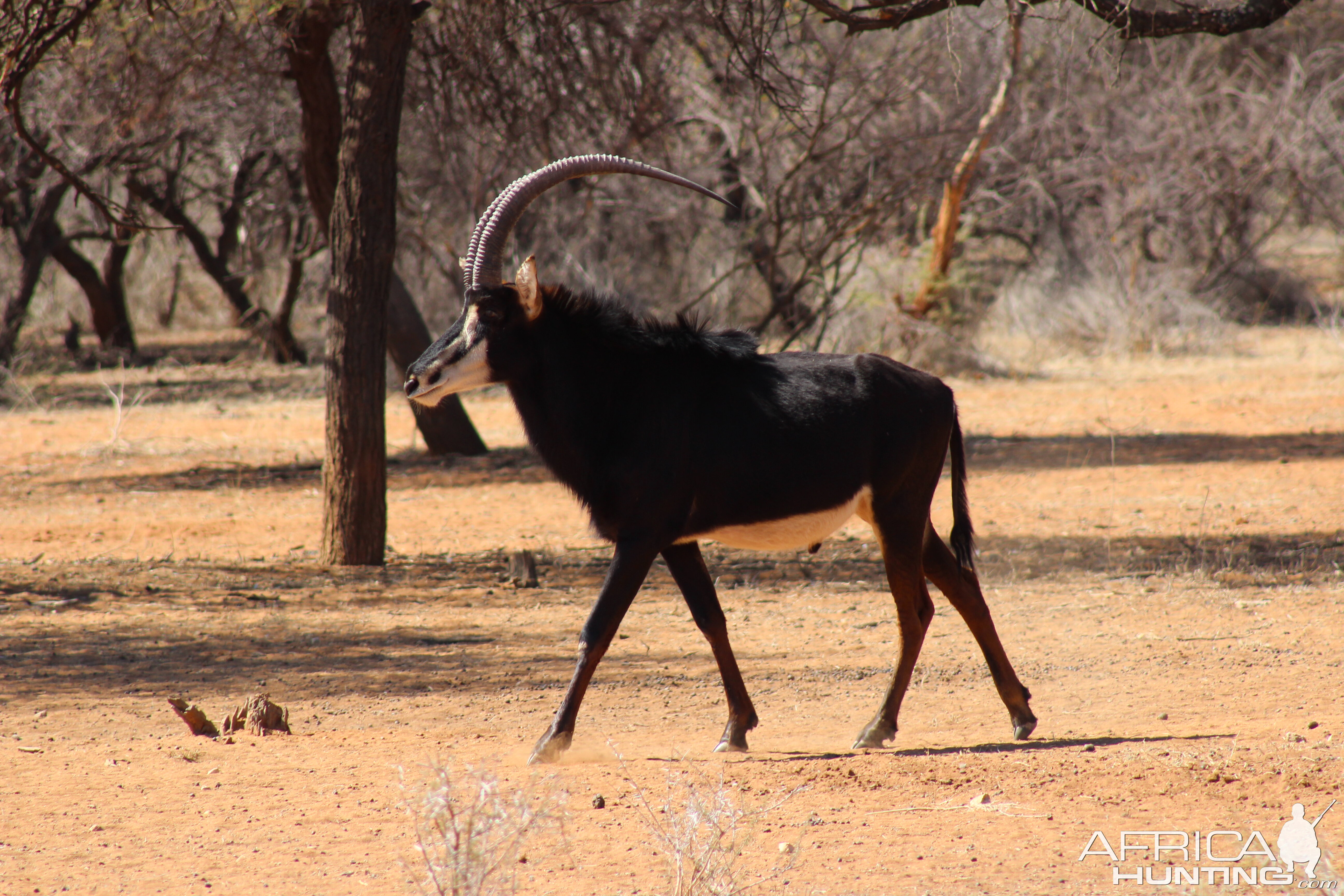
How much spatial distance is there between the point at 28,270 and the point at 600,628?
19675 millimetres

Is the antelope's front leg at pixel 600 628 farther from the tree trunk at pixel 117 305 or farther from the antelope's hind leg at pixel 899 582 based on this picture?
the tree trunk at pixel 117 305

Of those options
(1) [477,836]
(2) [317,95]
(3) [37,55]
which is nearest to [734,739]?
(1) [477,836]

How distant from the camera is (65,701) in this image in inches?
224

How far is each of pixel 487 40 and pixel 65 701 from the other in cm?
630

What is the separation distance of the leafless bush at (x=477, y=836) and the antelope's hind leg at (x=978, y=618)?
6.55 feet

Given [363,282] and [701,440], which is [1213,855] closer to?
[701,440]

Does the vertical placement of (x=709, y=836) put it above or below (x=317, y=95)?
below

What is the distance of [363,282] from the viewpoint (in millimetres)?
8367

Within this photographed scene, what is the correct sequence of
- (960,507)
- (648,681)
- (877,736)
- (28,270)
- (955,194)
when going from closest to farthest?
(877,736) < (960,507) < (648,681) < (955,194) < (28,270)

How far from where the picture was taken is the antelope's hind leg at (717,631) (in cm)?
489

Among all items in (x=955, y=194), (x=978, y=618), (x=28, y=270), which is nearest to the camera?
(x=978, y=618)

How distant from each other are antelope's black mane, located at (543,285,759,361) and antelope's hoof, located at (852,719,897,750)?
1.49 m

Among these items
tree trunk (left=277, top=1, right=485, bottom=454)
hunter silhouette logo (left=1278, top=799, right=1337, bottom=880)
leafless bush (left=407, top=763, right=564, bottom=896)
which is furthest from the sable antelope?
tree trunk (left=277, top=1, right=485, bottom=454)

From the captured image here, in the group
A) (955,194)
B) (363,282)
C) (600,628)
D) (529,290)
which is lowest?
(600,628)
